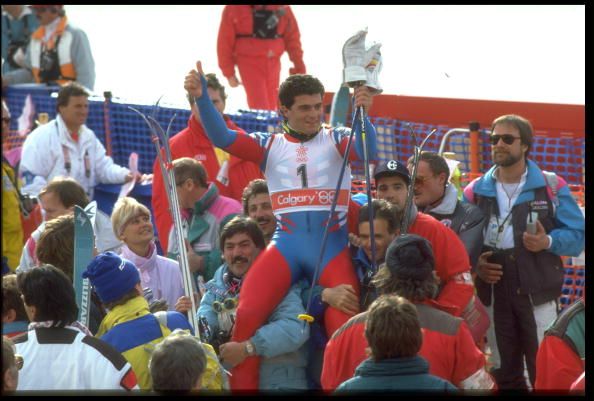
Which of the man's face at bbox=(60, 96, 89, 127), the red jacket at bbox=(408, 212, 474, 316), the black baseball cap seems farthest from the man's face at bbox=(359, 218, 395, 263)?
the man's face at bbox=(60, 96, 89, 127)

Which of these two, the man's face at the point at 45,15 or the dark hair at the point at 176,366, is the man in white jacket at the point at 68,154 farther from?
the dark hair at the point at 176,366

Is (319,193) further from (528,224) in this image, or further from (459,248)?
(528,224)

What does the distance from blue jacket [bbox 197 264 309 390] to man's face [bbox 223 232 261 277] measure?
0.46 feet

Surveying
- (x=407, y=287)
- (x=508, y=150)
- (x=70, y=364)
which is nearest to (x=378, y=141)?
(x=508, y=150)

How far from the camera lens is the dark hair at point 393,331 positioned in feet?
16.8

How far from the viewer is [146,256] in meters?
7.67

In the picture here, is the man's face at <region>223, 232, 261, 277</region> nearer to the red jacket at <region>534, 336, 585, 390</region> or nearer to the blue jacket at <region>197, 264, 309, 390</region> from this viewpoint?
the blue jacket at <region>197, 264, 309, 390</region>

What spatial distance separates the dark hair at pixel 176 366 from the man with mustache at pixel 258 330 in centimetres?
134

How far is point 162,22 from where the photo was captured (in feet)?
77.3

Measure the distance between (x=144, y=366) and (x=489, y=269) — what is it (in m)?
2.72

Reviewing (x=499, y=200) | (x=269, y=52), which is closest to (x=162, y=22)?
(x=269, y=52)

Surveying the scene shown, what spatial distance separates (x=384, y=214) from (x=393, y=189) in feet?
1.46

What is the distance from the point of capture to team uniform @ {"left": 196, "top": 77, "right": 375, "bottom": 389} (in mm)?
6793

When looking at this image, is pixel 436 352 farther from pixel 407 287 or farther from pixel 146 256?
pixel 146 256
